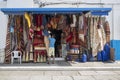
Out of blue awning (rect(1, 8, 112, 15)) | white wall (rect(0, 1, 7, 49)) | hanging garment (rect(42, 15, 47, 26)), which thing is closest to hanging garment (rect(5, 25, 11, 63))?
white wall (rect(0, 1, 7, 49))

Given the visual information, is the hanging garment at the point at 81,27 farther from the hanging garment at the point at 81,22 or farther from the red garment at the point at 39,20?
the red garment at the point at 39,20

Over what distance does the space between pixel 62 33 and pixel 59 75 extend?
5.21 meters

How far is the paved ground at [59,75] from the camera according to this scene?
1348cm

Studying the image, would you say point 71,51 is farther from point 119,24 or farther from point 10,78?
point 10,78

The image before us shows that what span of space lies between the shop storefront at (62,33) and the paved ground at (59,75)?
10.4 feet

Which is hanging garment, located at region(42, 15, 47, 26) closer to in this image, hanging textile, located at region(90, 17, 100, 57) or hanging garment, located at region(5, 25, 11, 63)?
hanging garment, located at region(5, 25, 11, 63)

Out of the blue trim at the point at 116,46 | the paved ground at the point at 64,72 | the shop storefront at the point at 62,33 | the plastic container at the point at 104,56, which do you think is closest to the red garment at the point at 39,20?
the shop storefront at the point at 62,33

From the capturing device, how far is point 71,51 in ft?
61.8

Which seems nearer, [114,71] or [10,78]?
[10,78]

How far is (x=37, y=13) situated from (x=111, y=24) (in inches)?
194

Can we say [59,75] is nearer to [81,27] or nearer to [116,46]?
[81,27]

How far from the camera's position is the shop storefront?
1845 centimetres

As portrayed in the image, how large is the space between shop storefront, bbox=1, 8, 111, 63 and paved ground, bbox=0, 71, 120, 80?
10.4ft

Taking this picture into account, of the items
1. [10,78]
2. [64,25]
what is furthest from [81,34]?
[10,78]
